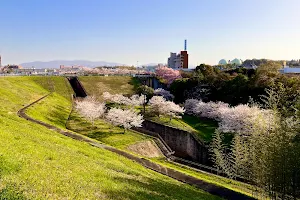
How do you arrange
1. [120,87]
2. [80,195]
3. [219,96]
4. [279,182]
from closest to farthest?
1. [80,195]
2. [279,182]
3. [219,96]
4. [120,87]

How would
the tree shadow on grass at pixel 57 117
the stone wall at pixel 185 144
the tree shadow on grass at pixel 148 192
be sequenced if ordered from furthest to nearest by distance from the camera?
the tree shadow on grass at pixel 57 117
the stone wall at pixel 185 144
the tree shadow on grass at pixel 148 192

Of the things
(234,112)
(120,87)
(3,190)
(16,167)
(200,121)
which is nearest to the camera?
(3,190)

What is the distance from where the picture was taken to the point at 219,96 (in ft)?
189

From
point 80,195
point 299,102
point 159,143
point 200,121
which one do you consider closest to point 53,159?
point 80,195

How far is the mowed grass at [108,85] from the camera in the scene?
67188 mm

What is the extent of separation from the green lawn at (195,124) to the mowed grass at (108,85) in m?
20.7

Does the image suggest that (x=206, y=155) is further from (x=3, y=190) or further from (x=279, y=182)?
(x=3, y=190)

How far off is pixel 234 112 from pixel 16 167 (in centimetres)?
3665

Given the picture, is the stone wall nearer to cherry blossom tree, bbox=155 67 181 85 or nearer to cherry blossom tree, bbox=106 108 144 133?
cherry blossom tree, bbox=106 108 144 133

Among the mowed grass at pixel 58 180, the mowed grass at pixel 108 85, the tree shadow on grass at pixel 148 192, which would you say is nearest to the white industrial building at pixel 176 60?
the mowed grass at pixel 108 85

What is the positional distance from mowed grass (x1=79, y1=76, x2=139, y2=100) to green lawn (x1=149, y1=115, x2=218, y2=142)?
67.9 feet

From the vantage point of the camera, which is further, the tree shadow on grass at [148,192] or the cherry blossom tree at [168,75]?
the cherry blossom tree at [168,75]

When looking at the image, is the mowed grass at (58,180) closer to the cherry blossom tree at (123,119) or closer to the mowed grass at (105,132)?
the mowed grass at (105,132)

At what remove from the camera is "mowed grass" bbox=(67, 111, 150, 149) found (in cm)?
3336
